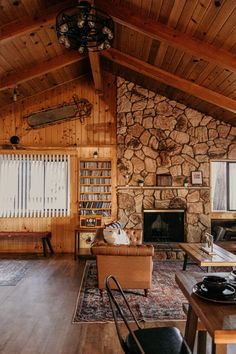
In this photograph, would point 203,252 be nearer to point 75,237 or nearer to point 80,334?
point 80,334

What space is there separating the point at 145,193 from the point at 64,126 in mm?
2405

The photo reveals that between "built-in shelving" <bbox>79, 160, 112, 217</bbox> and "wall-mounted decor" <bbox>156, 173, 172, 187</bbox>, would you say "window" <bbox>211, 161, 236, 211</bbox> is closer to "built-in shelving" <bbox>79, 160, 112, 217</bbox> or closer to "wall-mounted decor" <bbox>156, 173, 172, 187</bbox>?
"wall-mounted decor" <bbox>156, 173, 172, 187</bbox>

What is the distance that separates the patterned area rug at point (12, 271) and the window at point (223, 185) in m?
4.37

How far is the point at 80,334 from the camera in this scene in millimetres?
3332

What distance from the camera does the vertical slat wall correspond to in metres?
7.24

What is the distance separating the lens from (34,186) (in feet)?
23.6

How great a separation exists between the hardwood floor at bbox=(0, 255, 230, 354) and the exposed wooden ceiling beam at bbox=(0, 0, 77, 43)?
141 inches

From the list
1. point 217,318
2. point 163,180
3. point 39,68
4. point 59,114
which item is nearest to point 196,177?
point 163,180

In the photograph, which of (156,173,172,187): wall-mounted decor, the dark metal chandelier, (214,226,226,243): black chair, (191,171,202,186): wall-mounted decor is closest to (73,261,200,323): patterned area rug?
(214,226,226,243): black chair

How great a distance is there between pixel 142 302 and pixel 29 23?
13.6 ft

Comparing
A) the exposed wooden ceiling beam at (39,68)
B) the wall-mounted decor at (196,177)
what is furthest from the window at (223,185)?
the exposed wooden ceiling beam at (39,68)

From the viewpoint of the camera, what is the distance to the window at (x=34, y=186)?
282 inches

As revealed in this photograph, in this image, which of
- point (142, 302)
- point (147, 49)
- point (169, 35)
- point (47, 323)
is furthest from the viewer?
point (147, 49)

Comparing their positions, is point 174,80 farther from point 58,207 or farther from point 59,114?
point 58,207
